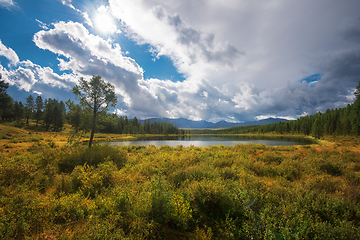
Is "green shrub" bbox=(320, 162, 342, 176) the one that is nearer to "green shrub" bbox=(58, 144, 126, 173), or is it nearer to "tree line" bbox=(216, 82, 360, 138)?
"green shrub" bbox=(58, 144, 126, 173)

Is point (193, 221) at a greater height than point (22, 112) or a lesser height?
lesser

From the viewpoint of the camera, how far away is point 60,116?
6250cm

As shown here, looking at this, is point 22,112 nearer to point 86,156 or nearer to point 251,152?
point 86,156

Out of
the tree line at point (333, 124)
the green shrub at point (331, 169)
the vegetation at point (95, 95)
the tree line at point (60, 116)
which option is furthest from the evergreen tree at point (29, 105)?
the tree line at point (333, 124)

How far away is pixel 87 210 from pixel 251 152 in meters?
15.7

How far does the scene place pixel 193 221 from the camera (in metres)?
4.01

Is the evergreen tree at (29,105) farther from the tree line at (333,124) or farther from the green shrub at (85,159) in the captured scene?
the tree line at (333,124)

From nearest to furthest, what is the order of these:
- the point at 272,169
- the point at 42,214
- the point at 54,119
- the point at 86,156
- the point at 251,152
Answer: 1. the point at 42,214
2. the point at 272,169
3. the point at 86,156
4. the point at 251,152
5. the point at 54,119

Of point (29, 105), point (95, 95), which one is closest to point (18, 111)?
point (29, 105)

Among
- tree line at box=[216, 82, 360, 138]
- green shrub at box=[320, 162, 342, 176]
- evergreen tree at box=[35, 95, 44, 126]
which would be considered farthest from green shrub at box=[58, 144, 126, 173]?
evergreen tree at box=[35, 95, 44, 126]

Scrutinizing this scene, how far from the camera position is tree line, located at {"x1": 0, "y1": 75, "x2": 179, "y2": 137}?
1714 centimetres

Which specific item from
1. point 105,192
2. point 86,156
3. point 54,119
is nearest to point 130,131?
point 54,119

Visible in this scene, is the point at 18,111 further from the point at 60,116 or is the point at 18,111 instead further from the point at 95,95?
the point at 95,95

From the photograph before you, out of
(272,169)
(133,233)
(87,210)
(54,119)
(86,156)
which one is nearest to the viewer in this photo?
(133,233)
